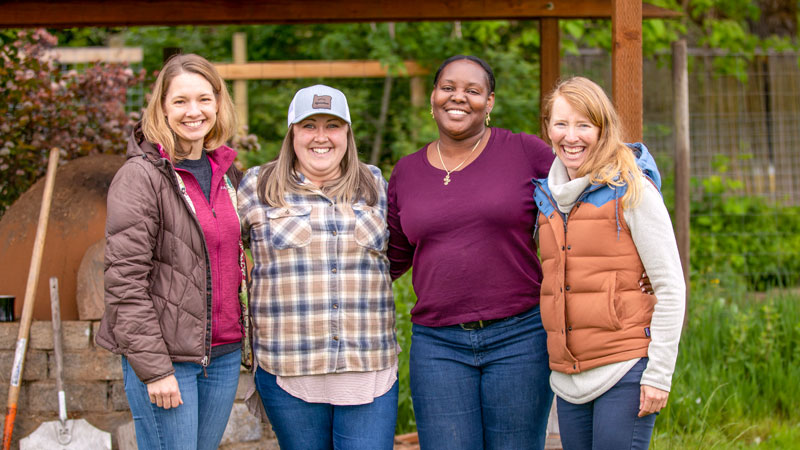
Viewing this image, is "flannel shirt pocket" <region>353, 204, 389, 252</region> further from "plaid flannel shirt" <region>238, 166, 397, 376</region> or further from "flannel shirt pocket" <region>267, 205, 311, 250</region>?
"flannel shirt pocket" <region>267, 205, 311, 250</region>

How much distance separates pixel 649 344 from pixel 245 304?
1.36 meters

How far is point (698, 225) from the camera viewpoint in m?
7.46

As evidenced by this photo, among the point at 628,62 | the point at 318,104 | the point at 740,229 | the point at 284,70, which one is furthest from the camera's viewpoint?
the point at 284,70

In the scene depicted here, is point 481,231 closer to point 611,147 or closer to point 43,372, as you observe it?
point 611,147

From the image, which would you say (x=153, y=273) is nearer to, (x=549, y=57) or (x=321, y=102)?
(x=321, y=102)

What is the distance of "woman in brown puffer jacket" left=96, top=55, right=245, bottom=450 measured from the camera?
240cm

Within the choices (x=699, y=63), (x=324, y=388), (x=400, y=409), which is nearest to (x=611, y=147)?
(x=324, y=388)

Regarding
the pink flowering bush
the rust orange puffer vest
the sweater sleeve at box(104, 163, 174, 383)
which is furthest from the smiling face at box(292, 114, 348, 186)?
the pink flowering bush

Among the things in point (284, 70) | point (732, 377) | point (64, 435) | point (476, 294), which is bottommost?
point (64, 435)

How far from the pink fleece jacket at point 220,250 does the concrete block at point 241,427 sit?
1420 mm

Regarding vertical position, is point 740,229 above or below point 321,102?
below

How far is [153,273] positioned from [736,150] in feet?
21.2

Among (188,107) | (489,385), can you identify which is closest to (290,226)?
Answer: (188,107)

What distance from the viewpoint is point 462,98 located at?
286cm
